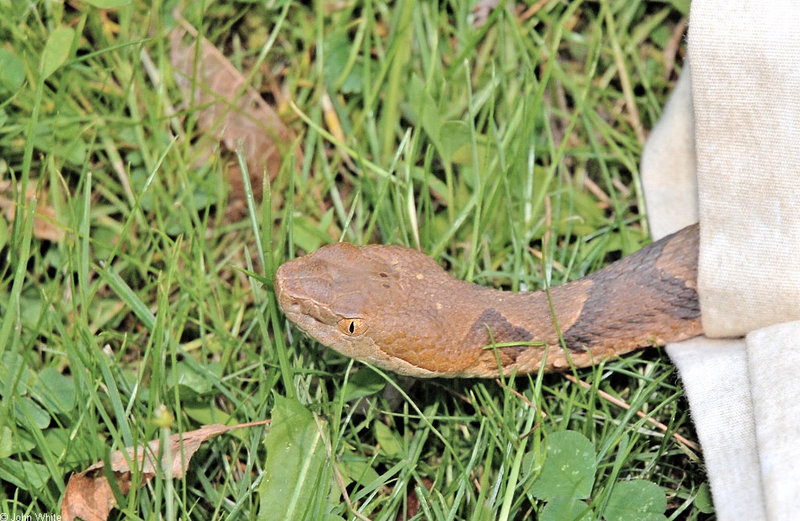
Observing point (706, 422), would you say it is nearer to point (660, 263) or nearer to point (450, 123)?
point (660, 263)

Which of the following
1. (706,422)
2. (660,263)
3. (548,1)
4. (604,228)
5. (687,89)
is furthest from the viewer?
(548,1)

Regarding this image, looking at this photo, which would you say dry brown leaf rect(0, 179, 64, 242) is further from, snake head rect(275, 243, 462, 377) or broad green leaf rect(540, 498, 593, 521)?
broad green leaf rect(540, 498, 593, 521)

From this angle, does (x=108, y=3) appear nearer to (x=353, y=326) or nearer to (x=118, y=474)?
(x=353, y=326)

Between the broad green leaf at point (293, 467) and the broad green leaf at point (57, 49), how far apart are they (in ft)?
5.73

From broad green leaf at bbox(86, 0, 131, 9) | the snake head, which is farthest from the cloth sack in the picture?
broad green leaf at bbox(86, 0, 131, 9)

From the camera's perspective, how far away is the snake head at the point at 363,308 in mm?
3045

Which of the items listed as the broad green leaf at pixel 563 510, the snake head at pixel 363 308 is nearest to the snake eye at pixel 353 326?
the snake head at pixel 363 308

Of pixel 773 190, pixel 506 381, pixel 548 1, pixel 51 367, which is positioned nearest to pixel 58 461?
pixel 51 367

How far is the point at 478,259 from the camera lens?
373 cm

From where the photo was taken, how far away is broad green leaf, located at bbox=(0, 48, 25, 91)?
12.1 ft

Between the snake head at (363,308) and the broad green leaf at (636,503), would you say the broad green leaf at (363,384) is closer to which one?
the snake head at (363,308)

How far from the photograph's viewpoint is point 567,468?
2.98 metres

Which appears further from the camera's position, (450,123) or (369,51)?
(369,51)

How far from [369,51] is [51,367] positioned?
6.21ft
